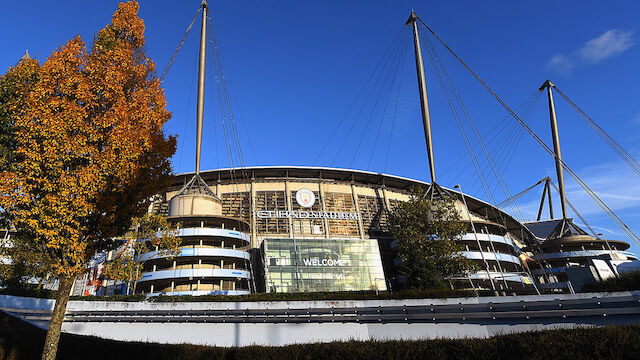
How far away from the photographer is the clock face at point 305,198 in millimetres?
59606

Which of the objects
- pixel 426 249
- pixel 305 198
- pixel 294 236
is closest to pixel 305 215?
pixel 305 198

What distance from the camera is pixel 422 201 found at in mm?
47906

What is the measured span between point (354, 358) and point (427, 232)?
38388 millimetres

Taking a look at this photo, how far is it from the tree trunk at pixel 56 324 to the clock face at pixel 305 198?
48537 millimetres

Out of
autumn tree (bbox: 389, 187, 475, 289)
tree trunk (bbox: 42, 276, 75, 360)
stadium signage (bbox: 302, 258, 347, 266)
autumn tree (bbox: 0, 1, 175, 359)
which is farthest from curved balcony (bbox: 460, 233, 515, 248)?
tree trunk (bbox: 42, 276, 75, 360)

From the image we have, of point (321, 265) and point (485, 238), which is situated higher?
point (485, 238)

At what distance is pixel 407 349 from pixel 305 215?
50700mm

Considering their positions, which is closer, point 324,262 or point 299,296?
point 299,296

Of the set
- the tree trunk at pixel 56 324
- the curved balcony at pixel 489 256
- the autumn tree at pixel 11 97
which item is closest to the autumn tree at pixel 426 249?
the curved balcony at pixel 489 256

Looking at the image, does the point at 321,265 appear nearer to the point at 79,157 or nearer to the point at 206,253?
the point at 206,253

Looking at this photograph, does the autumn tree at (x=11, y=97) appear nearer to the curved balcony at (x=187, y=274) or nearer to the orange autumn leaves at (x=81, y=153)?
the orange autumn leaves at (x=81, y=153)

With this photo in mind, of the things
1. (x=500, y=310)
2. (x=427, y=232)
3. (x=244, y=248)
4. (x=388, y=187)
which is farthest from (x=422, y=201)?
(x=500, y=310)

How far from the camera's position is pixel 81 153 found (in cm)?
1071

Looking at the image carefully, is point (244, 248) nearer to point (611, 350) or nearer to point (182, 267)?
point (182, 267)
